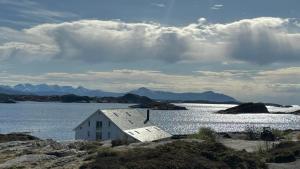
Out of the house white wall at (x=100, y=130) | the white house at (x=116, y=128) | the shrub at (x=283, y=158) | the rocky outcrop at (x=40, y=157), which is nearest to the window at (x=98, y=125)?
the white house at (x=116, y=128)

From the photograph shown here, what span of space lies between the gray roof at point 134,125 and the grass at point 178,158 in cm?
3122

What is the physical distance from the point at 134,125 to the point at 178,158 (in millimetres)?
44280

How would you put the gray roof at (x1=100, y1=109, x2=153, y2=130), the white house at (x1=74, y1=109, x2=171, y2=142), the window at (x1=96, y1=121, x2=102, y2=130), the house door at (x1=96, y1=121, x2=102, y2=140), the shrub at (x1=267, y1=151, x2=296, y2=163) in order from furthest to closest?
the window at (x1=96, y1=121, x2=102, y2=130)
the house door at (x1=96, y1=121, x2=102, y2=140)
the gray roof at (x1=100, y1=109, x2=153, y2=130)
the white house at (x1=74, y1=109, x2=171, y2=142)
the shrub at (x1=267, y1=151, x2=296, y2=163)

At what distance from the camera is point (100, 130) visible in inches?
3206

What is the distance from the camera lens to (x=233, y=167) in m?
40.1

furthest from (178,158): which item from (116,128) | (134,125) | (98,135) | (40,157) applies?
(98,135)

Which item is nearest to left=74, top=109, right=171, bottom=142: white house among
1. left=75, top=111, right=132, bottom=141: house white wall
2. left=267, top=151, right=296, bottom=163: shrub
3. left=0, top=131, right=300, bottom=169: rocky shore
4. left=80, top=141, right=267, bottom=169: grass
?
left=75, top=111, right=132, bottom=141: house white wall

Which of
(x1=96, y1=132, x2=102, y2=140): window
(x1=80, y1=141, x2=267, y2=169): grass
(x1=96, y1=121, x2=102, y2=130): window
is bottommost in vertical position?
(x1=96, y1=132, x2=102, y2=140): window

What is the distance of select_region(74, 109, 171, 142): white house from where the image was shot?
77406 millimetres

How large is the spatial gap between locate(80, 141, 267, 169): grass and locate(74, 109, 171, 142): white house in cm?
3089

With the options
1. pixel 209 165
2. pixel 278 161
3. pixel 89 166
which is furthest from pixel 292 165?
pixel 89 166

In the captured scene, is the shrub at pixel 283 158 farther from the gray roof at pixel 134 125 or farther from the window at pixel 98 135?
the window at pixel 98 135

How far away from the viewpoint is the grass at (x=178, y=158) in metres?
37.0

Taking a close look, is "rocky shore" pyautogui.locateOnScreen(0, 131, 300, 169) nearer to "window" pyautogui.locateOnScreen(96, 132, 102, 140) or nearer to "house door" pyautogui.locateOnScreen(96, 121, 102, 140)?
"window" pyautogui.locateOnScreen(96, 132, 102, 140)
